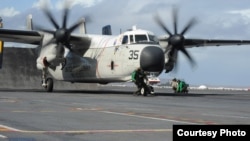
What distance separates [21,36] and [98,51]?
5938mm

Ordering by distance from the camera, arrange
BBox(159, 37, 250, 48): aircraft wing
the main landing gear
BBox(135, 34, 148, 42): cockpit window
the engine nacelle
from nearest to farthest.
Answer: BBox(135, 34, 148, 42): cockpit window → the engine nacelle → the main landing gear → BBox(159, 37, 250, 48): aircraft wing

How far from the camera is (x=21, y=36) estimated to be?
3478 cm

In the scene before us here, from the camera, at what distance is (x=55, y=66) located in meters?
36.1

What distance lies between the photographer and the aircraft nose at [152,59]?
28914 millimetres

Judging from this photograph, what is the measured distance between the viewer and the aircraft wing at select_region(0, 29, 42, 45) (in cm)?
3353

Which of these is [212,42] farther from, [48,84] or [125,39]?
[48,84]

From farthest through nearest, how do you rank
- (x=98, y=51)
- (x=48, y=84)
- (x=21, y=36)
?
1. (x=48, y=84)
2. (x=21, y=36)
3. (x=98, y=51)

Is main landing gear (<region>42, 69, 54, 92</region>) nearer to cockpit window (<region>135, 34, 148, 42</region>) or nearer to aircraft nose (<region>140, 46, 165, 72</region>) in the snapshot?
cockpit window (<region>135, 34, 148, 42</region>)

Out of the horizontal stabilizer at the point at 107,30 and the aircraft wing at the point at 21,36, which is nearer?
the aircraft wing at the point at 21,36

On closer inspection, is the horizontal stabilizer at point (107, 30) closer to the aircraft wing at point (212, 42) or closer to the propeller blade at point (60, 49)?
the aircraft wing at point (212, 42)

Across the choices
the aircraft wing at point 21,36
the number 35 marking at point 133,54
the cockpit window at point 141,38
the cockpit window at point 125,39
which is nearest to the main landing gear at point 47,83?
the aircraft wing at point 21,36

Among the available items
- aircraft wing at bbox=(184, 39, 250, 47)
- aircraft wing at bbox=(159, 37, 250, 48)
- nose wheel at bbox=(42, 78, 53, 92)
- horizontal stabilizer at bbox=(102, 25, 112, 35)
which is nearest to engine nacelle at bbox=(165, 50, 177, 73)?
aircraft wing at bbox=(159, 37, 250, 48)
